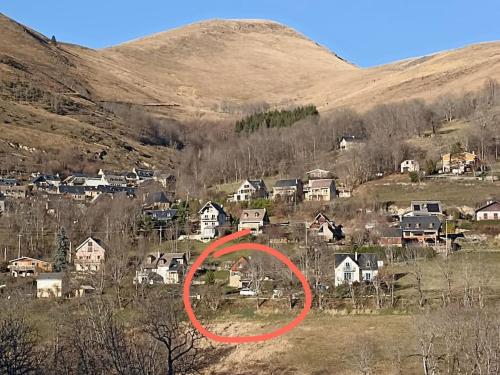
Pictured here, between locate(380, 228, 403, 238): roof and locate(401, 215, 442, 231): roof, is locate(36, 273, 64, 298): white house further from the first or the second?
locate(401, 215, 442, 231): roof

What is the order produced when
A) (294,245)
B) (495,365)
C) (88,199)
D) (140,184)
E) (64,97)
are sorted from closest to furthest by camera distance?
(495,365)
(294,245)
(88,199)
(140,184)
(64,97)

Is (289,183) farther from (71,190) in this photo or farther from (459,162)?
(71,190)

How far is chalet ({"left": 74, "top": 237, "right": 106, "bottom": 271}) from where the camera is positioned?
2025 inches

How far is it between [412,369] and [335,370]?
299cm

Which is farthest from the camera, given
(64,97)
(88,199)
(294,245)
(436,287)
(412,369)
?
(64,97)

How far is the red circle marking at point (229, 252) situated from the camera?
1442 inches

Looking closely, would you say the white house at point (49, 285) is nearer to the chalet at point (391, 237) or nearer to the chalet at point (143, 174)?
the chalet at point (391, 237)

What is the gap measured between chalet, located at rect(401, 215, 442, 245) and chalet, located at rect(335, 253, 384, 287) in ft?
18.9

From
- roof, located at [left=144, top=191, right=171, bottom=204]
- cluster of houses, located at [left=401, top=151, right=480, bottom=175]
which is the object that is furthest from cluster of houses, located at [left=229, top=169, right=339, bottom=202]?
cluster of houses, located at [left=401, top=151, right=480, bottom=175]

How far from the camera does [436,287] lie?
39.7m

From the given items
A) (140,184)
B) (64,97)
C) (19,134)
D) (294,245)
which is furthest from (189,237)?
(64,97)

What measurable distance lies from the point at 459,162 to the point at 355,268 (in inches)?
995

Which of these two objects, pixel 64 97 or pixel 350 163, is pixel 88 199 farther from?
pixel 64 97

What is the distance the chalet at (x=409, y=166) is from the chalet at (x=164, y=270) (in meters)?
23.1
